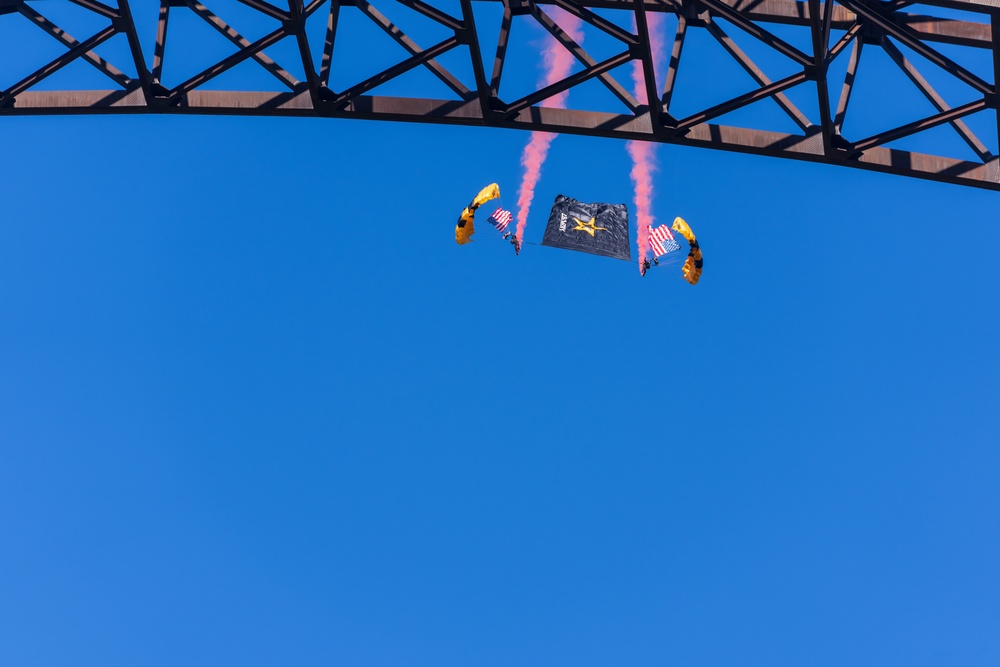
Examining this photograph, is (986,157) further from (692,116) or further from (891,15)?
(692,116)

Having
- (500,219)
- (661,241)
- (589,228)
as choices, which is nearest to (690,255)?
(661,241)

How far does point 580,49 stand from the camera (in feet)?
62.5

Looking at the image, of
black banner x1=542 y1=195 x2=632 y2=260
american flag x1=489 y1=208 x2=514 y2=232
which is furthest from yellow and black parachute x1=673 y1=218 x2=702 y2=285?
american flag x1=489 y1=208 x2=514 y2=232

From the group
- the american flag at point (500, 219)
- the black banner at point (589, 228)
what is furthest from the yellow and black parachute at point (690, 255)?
the american flag at point (500, 219)

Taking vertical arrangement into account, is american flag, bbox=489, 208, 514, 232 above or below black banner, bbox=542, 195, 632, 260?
above

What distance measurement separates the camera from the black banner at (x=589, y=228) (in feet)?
81.4

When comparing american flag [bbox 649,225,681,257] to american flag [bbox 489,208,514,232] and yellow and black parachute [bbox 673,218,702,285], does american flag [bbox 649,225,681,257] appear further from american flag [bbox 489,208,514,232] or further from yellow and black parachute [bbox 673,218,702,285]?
american flag [bbox 489,208,514,232]

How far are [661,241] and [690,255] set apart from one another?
5.16 feet

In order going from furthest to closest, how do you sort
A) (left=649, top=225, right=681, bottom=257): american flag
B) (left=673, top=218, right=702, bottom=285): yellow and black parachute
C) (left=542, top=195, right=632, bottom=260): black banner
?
(left=649, top=225, right=681, bottom=257): american flag → (left=673, top=218, right=702, bottom=285): yellow and black parachute → (left=542, top=195, right=632, bottom=260): black banner

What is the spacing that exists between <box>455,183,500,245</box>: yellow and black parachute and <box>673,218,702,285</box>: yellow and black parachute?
379cm

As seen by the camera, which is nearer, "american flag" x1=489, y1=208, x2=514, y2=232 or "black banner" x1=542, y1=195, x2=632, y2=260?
"black banner" x1=542, y1=195, x2=632, y2=260

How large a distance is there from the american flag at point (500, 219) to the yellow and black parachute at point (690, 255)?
3818mm

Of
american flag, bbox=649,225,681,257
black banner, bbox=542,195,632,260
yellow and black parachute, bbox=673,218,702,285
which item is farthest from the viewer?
american flag, bbox=649,225,681,257

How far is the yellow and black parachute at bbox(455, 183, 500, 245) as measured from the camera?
2523 cm
